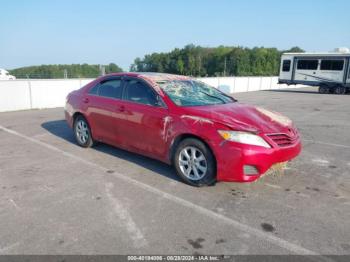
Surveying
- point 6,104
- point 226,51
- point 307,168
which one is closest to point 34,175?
point 307,168

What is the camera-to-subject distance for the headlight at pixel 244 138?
147 inches

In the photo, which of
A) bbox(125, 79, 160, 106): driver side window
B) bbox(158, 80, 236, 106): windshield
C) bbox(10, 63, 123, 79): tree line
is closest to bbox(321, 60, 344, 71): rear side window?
bbox(10, 63, 123, 79): tree line

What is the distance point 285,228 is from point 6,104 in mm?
11550

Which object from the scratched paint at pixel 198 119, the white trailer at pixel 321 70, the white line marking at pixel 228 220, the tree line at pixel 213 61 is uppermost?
the tree line at pixel 213 61

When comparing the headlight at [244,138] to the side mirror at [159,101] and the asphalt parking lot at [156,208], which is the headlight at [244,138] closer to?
the asphalt parking lot at [156,208]

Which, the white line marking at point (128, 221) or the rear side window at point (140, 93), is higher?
the rear side window at point (140, 93)

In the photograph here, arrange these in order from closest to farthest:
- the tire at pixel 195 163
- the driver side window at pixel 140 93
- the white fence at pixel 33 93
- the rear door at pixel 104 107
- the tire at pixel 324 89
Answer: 1. the tire at pixel 195 163
2. the driver side window at pixel 140 93
3. the rear door at pixel 104 107
4. the white fence at pixel 33 93
5. the tire at pixel 324 89

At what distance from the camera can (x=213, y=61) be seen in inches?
4045

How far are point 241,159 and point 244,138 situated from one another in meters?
0.27

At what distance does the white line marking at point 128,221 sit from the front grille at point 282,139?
201 centimetres

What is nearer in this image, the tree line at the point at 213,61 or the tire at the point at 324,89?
the tire at the point at 324,89

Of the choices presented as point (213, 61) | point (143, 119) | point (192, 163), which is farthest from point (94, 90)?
point (213, 61)

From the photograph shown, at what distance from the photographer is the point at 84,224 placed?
318 centimetres

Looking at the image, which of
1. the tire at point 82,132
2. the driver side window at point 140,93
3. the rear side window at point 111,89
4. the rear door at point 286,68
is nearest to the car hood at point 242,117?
the driver side window at point 140,93
